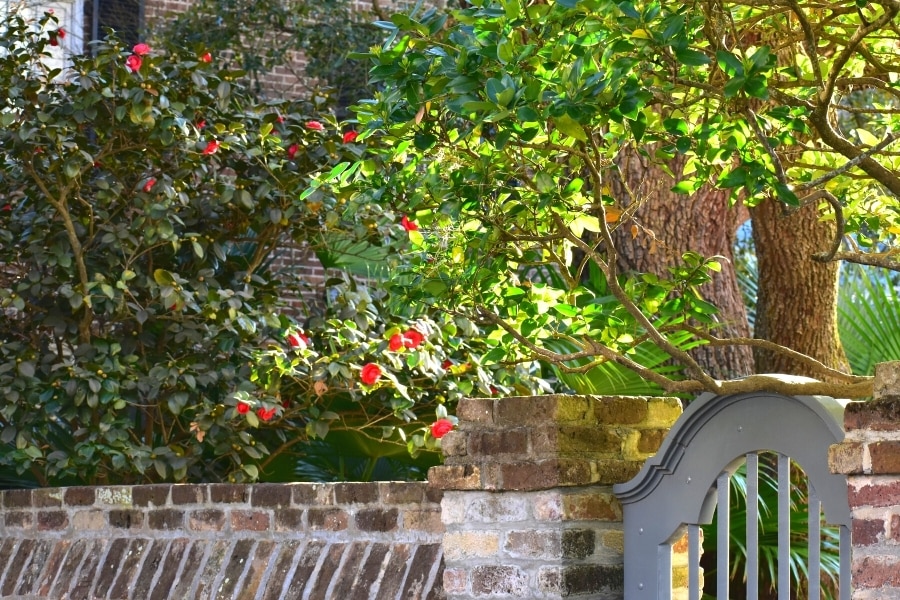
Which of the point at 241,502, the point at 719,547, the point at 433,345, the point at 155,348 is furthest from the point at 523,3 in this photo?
the point at 155,348

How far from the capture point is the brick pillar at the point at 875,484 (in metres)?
2.71

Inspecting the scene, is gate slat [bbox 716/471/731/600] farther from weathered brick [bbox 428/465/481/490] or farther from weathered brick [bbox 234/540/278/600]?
weathered brick [bbox 234/540/278/600]

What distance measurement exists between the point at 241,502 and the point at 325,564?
0.53m

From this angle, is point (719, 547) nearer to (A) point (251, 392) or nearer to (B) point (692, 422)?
(B) point (692, 422)

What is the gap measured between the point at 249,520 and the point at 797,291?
3.54 m

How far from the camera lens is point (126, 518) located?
5137 mm

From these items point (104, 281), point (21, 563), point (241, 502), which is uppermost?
point (104, 281)

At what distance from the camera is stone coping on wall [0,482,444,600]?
158 inches

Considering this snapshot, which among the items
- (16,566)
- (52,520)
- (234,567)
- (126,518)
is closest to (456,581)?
(234,567)

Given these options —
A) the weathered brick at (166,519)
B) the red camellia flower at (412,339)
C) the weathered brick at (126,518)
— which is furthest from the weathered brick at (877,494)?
the weathered brick at (126,518)

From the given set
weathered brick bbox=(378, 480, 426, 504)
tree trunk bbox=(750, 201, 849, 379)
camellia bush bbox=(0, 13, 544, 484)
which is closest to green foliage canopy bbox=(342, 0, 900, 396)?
weathered brick bbox=(378, 480, 426, 504)

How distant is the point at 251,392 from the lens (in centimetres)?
577

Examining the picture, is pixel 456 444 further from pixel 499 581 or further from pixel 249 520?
pixel 249 520

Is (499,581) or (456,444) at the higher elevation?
(456,444)
